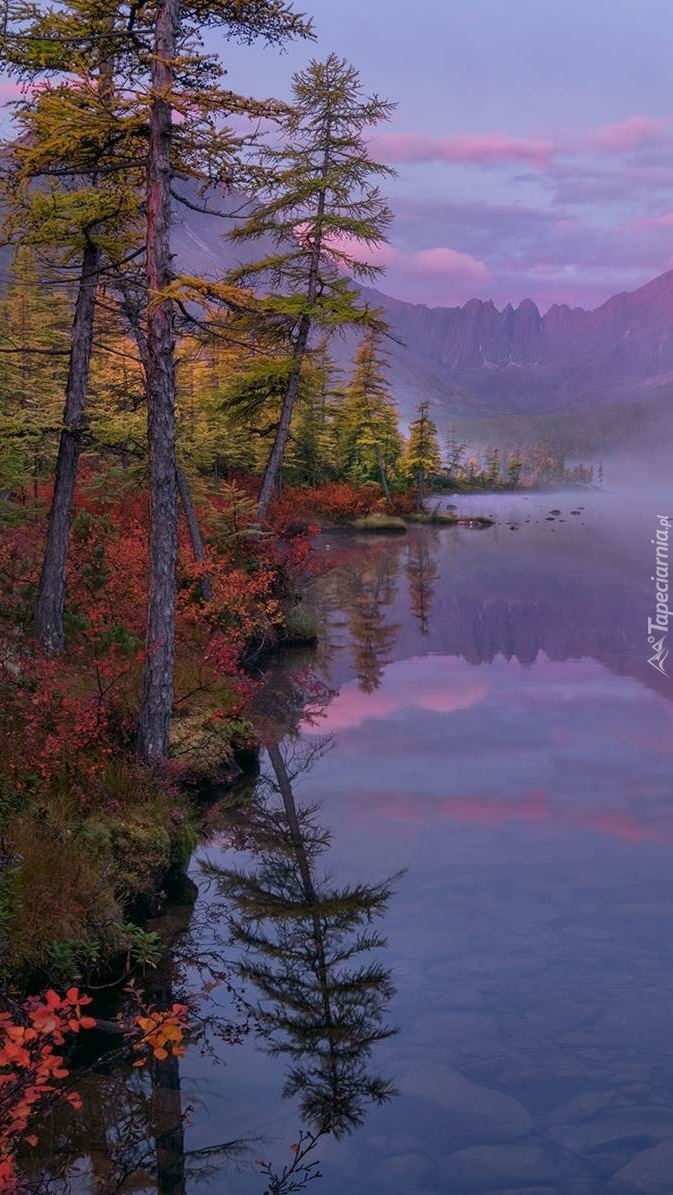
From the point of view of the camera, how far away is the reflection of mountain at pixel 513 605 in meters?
27.6

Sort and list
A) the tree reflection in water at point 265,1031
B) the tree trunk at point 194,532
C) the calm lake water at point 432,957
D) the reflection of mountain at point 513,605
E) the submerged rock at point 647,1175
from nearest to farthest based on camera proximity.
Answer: the submerged rock at point 647,1175 → the tree reflection in water at point 265,1031 → the calm lake water at point 432,957 → the tree trunk at point 194,532 → the reflection of mountain at point 513,605

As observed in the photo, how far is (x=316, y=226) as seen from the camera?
27.9m

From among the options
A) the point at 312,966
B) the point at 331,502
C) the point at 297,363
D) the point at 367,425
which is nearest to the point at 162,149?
the point at 312,966

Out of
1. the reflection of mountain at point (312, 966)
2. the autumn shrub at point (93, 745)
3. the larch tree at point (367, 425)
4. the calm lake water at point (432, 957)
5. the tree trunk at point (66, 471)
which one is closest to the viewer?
the calm lake water at point (432, 957)

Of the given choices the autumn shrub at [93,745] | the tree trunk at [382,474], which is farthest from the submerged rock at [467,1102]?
the tree trunk at [382,474]

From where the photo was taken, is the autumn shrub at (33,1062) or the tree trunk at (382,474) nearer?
the autumn shrub at (33,1062)

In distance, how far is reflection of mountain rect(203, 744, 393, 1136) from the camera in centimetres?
857

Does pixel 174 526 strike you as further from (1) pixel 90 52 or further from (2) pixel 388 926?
(1) pixel 90 52

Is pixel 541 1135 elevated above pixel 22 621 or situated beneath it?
situated beneath

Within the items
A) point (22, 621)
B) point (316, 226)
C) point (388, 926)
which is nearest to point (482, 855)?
point (388, 926)

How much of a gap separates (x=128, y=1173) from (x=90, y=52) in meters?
14.8

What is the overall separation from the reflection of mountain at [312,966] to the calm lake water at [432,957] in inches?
1.2

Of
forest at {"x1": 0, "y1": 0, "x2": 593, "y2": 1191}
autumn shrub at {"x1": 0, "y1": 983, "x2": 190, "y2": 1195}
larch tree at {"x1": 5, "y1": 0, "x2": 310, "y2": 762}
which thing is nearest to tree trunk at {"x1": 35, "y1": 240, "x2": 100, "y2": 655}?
forest at {"x1": 0, "y1": 0, "x2": 593, "y2": 1191}

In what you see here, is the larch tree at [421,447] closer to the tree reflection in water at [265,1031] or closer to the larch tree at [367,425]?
the larch tree at [367,425]
